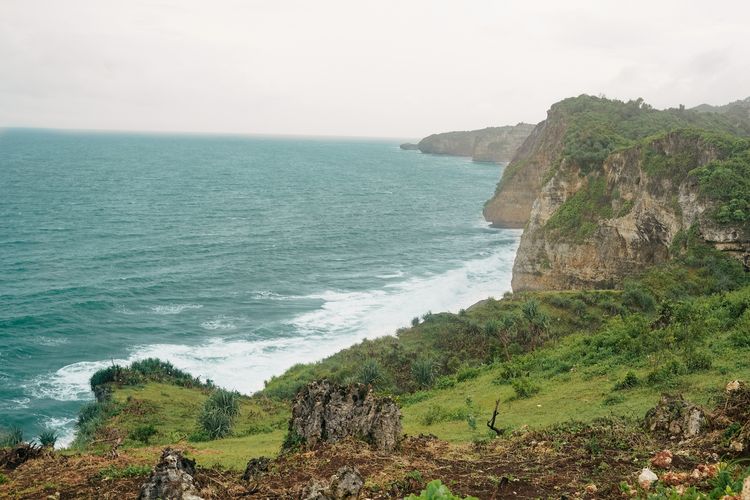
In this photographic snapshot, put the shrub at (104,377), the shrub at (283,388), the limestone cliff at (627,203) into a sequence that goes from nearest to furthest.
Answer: the shrub at (283,388) < the shrub at (104,377) < the limestone cliff at (627,203)

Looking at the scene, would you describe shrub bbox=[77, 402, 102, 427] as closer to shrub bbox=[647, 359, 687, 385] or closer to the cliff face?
shrub bbox=[647, 359, 687, 385]

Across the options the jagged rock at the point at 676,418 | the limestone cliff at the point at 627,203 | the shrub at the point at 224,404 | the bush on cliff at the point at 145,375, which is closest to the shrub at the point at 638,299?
the limestone cliff at the point at 627,203

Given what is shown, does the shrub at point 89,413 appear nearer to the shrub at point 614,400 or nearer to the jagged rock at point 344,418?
the jagged rock at point 344,418

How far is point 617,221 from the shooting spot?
5266cm

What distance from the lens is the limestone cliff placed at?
42.8 m

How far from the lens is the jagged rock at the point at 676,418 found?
43.1 ft

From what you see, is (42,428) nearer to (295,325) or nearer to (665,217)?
(295,325)

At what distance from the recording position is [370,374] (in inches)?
1380

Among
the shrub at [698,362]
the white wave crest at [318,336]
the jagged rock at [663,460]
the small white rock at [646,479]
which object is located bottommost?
the white wave crest at [318,336]

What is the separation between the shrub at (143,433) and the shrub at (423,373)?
1591cm

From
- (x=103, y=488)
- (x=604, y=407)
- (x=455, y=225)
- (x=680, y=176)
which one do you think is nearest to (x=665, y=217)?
(x=680, y=176)

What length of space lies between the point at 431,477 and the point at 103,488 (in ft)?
22.8

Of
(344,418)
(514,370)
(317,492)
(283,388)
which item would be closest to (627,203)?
(514,370)

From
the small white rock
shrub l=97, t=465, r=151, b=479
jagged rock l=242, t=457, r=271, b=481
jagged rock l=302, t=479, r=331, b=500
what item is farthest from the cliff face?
shrub l=97, t=465, r=151, b=479
